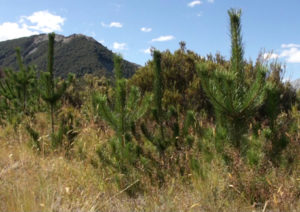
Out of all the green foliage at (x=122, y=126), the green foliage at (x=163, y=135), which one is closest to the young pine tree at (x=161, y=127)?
the green foliage at (x=163, y=135)

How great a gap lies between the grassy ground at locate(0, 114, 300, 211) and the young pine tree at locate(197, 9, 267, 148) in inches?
17.3

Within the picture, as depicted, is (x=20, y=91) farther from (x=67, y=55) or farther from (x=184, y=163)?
(x=67, y=55)

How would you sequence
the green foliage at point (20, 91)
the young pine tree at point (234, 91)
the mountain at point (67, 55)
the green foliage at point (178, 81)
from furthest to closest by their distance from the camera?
the mountain at point (67, 55), the green foliage at point (20, 91), the green foliage at point (178, 81), the young pine tree at point (234, 91)

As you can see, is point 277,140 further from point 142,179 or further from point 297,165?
point 142,179

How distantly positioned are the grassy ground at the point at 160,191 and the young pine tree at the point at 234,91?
439 millimetres

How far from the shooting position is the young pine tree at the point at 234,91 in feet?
10.3

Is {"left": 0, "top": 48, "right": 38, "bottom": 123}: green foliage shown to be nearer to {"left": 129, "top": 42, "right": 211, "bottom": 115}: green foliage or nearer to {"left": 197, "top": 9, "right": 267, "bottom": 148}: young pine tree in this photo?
{"left": 129, "top": 42, "right": 211, "bottom": 115}: green foliage

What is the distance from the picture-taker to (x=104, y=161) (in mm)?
3832

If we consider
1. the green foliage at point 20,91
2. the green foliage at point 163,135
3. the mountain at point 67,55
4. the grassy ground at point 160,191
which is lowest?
the grassy ground at point 160,191

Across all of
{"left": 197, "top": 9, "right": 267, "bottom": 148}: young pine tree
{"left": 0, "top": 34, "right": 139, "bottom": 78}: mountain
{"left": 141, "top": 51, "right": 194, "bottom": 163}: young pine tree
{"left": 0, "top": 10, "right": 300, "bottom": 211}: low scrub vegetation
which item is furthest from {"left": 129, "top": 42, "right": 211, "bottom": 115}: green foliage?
{"left": 0, "top": 34, "right": 139, "bottom": 78}: mountain

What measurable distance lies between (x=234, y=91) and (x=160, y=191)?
1447mm

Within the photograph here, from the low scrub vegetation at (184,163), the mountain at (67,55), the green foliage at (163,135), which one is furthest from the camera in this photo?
the mountain at (67,55)

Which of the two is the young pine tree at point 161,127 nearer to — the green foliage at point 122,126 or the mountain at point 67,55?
the green foliage at point 122,126

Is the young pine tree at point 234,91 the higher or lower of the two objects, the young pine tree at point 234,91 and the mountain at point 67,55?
the lower
